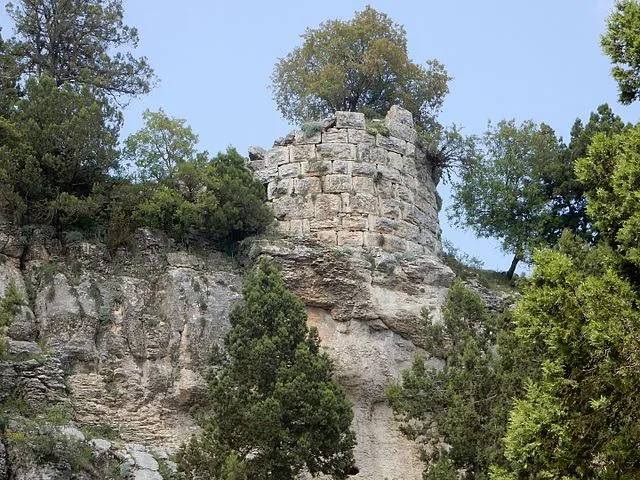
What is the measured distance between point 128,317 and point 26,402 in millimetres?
3840

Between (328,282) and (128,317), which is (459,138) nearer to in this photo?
(328,282)

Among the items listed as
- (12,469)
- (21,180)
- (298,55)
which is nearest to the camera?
(12,469)

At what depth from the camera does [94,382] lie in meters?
27.6

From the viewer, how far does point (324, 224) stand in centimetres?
3197

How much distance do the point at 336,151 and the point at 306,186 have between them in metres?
1.28

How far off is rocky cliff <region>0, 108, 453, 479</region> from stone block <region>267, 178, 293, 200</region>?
0.04 metres

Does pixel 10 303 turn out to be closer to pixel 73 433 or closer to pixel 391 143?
pixel 73 433

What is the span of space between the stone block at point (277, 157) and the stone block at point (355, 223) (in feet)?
7.89

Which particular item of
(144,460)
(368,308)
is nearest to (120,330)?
(144,460)

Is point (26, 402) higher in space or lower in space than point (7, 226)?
lower

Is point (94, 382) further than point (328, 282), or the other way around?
point (328, 282)

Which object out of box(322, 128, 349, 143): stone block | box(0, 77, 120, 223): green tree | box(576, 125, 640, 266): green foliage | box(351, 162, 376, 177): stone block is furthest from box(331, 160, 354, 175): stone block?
box(576, 125, 640, 266): green foliage

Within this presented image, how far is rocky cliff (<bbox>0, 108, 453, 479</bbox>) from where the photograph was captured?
89.4 feet

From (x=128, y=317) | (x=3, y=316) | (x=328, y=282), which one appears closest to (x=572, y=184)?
(x=328, y=282)
